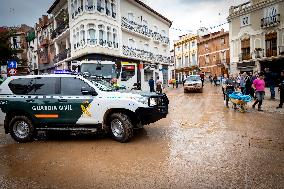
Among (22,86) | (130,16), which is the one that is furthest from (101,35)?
(22,86)

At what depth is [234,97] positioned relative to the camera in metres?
12.3

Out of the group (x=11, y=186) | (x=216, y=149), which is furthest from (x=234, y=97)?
(x=11, y=186)

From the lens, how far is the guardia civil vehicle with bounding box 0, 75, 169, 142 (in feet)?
23.3

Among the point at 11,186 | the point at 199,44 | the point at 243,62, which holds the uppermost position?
the point at 199,44

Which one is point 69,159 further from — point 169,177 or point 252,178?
point 252,178

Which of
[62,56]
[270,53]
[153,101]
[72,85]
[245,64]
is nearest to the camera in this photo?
[153,101]

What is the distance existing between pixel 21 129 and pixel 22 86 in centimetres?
132

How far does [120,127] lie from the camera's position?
722 centimetres

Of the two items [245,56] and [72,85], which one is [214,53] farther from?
[72,85]

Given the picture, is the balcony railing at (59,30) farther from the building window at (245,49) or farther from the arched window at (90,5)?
the building window at (245,49)

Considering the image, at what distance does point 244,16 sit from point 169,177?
36.4 metres

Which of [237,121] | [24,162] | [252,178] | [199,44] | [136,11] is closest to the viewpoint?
[252,178]

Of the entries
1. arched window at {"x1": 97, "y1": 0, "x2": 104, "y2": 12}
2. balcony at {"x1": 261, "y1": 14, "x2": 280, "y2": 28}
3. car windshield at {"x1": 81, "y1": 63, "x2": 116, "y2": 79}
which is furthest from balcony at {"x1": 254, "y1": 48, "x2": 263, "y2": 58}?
car windshield at {"x1": 81, "y1": 63, "x2": 116, "y2": 79}

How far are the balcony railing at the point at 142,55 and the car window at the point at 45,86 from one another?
2421 centimetres
